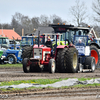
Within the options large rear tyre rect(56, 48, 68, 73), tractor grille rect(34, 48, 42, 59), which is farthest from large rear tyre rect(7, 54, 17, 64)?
large rear tyre rect(56, 48, 68, 73)

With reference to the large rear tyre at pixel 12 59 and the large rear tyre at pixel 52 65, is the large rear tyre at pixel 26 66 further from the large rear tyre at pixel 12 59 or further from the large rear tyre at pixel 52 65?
the large rear tyre at pixel 12 59

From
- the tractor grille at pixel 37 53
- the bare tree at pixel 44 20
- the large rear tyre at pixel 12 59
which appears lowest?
the large rear tyre at pixel 12 59

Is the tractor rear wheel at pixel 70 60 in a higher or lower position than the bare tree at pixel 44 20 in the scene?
lower

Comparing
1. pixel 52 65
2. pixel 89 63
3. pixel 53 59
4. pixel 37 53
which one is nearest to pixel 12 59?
pixel 37 53

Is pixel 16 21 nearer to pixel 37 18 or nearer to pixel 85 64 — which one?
pixel 37 18

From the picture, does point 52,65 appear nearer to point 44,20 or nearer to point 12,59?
point 12,59

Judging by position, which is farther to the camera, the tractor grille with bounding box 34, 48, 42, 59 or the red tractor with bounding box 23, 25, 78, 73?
the tractor grille with bounding box 34, 48, 42, 59

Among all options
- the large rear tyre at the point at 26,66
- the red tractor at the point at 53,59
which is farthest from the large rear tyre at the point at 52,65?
the large rear tyre at the point at 26,66

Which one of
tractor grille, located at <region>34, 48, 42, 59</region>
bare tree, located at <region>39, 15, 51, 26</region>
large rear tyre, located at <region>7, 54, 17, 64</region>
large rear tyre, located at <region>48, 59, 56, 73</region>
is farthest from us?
bare tree, located at <region>39, 15, 51, 26</region>

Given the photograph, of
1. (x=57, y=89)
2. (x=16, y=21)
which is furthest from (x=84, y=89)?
(x=16, y=21)

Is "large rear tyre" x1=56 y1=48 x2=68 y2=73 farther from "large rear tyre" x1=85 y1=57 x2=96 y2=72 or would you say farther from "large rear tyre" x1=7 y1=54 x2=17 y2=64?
"large rear tyre" x1=7 y1=54 x2=17 y2=64

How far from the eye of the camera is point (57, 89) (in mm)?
9328

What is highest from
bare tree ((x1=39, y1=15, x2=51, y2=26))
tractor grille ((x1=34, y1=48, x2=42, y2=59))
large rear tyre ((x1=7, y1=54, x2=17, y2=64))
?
bare tree ((x1=39, y1=15, x2=51, y2=26))

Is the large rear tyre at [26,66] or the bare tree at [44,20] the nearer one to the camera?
the large rear tyre at [26,66]
